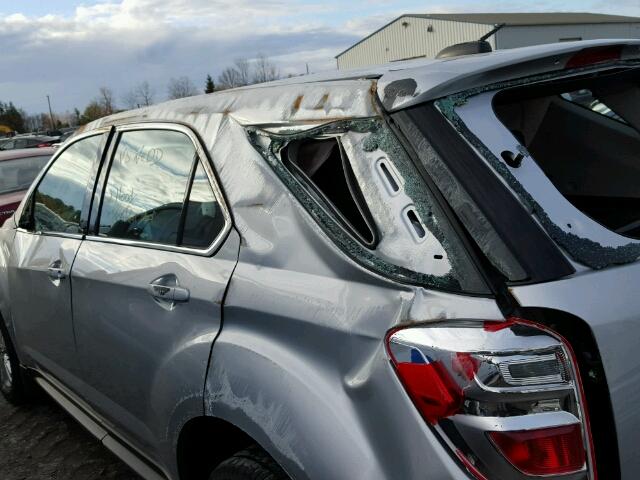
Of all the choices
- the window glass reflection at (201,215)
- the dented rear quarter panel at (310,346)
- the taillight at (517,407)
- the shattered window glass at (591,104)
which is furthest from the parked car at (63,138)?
the taillight at (517,407)

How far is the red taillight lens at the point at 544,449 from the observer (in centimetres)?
133

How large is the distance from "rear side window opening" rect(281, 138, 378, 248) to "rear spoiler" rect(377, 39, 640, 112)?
0.22 meters

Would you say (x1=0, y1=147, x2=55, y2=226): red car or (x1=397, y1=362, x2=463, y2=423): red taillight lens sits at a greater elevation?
(x1=397, y1=362, x2=463, y2=423): red taillight lens

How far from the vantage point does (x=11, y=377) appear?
13.3ft

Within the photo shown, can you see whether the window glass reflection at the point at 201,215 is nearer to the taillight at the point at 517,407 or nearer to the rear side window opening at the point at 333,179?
the rear side window opening at the point at 333,179

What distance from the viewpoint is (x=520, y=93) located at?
183cm

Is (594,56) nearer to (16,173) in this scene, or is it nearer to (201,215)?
(201,215)

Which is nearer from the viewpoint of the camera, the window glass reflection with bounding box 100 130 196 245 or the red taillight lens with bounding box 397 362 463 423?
the red taillight lens with bounding box 397 362 463 423

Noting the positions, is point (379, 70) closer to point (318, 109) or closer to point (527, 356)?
point (318, 109)

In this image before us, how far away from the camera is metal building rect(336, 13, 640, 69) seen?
43562 millimetres

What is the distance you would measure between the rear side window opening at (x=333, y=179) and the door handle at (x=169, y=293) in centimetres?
55

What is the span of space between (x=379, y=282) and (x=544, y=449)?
1.69 feet

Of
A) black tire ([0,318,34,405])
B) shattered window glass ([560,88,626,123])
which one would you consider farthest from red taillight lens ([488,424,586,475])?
black tire ([0,318,34,405])

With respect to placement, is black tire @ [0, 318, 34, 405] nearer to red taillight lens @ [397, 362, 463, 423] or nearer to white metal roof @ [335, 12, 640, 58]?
red taillight lens @ [397, 362, 463, 423]
